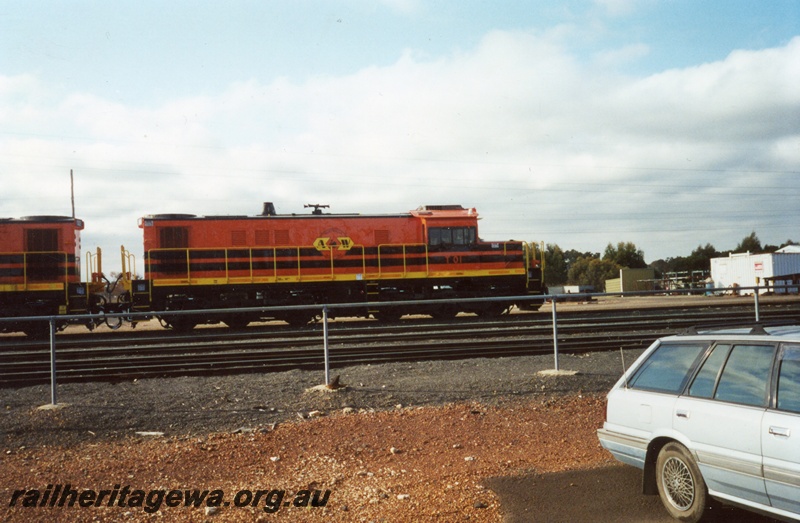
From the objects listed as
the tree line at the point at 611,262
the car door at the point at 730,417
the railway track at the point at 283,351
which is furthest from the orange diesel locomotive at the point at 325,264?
the tree line at the point at 611,262

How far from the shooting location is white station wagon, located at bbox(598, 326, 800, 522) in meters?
3.99

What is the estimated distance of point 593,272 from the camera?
3130 inches

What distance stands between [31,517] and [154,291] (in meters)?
15.5

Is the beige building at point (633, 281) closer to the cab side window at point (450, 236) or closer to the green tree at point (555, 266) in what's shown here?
the green tree at point (555, 266)

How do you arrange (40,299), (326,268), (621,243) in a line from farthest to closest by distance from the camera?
(621,243), (326,268), (40,299)

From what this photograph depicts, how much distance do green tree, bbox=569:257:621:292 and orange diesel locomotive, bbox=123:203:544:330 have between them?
5789 cm

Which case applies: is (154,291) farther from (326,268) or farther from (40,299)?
(326,268)

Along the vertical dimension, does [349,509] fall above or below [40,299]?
below

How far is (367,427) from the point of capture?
7.43 meters

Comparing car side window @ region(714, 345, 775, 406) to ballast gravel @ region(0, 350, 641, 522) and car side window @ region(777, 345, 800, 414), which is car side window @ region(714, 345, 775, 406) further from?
ballast gravel @ region(0, 350, 641, 522)

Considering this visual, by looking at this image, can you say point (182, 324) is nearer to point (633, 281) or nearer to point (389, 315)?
point (389, 315)

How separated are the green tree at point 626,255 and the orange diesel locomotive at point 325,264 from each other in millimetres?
80985

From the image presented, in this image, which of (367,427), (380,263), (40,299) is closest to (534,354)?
(367,427)

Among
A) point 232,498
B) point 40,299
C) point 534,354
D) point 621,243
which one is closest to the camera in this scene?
point 232,498
